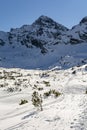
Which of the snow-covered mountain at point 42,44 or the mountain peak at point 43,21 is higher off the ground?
the mountain peak at point 43,21

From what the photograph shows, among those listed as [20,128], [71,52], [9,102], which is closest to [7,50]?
[71,52]

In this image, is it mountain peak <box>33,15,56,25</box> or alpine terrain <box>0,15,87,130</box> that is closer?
alpine terrain <box>0,15,87,130</box>

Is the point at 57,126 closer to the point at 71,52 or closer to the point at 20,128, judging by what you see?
the point at 20,128

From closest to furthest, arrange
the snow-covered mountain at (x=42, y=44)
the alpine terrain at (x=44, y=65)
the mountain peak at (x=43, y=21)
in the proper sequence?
the alpine terrain at (x=44, y=65) < the snow-covered mountain at (x=42, y=44) < the mountain peak at (x=43, y=21)

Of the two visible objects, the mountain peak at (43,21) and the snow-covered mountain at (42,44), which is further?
the mountain peak at (43,21)

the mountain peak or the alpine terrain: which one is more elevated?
the mountain peak

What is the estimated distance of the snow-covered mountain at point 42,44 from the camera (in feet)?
318

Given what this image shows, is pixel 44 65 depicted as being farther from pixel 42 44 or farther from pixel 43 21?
pixel 43 21

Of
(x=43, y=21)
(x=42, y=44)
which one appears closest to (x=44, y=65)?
(x=42, y=44)

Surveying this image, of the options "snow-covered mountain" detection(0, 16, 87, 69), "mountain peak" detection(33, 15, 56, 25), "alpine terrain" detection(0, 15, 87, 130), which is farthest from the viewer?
"mountain peak" detection(33, 15, 56, 25)

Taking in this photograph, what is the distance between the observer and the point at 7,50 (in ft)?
380

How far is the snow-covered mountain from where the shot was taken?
96.9m

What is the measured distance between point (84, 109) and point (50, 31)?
118m

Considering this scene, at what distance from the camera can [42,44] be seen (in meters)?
115
